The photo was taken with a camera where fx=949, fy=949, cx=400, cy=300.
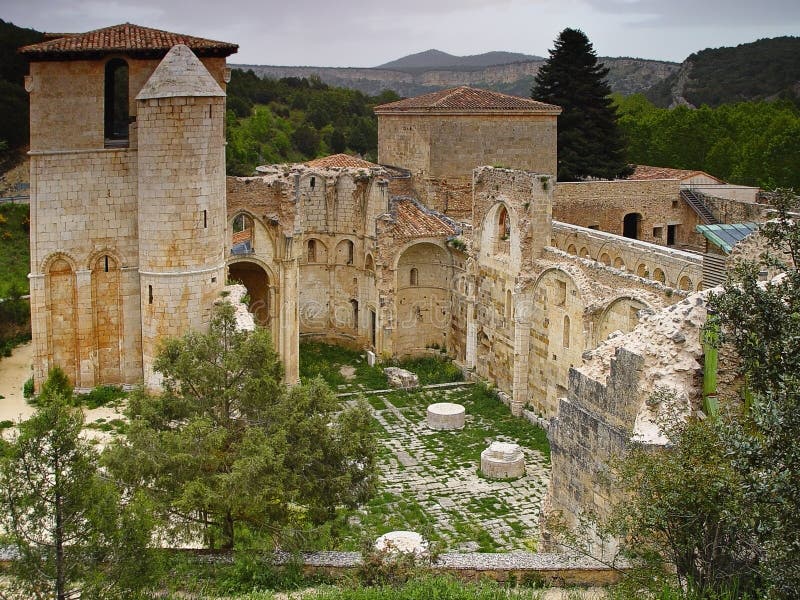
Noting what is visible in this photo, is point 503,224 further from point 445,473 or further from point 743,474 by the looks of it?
point 743,474

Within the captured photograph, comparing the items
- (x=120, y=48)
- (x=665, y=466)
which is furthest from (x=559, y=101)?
(x=665, y=466)

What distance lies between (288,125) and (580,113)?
27686 mm

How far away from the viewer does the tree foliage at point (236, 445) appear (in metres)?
11.6

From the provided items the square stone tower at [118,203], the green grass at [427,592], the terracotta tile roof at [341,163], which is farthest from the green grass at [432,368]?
the green grass at [427,592]

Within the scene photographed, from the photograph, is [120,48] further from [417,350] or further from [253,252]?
[417,350]

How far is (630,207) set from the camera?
33812mm

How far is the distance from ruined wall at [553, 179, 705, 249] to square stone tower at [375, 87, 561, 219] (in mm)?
1646

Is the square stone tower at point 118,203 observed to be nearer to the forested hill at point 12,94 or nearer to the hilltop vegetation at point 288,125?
the forested hill at point 12,94

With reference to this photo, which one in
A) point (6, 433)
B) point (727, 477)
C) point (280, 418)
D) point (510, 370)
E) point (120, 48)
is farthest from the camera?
point (510, 370)

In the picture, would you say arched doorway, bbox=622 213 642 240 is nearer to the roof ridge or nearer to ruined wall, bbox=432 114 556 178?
ruined wall, bbox=432 114 556 178

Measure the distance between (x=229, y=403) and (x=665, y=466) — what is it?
20.3 ft

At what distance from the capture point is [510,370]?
2511cm

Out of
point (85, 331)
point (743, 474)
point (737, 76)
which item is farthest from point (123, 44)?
point (737, 76)

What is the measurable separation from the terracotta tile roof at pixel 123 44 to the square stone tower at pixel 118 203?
0.14 ft
